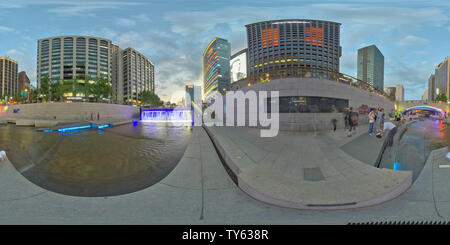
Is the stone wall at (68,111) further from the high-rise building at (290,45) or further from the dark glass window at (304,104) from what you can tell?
the high-rise building at (290,45)

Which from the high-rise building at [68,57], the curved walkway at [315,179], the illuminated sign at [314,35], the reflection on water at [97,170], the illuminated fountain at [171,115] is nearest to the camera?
the curved walkway at [315,179]

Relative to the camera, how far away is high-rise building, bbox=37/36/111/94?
3351 inches

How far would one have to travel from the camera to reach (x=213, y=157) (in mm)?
5699

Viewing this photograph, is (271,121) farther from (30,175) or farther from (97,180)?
(30,175)

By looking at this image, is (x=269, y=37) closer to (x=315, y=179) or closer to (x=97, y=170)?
(x=97, y=170)

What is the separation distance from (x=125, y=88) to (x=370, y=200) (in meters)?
116

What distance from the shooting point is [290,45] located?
204 feet

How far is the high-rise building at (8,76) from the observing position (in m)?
108

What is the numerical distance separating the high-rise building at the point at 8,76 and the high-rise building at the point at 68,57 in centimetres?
4232

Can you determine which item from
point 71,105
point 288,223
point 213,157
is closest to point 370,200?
point 288,223

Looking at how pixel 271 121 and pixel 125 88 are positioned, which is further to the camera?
pixel 125 88

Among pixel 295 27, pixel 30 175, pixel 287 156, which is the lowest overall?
pixel 30 175

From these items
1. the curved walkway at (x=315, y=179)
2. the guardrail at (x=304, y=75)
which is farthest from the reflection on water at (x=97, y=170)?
the guardrail at (x=304, y=75)

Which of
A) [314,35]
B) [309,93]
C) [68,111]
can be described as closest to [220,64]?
[314,35]
